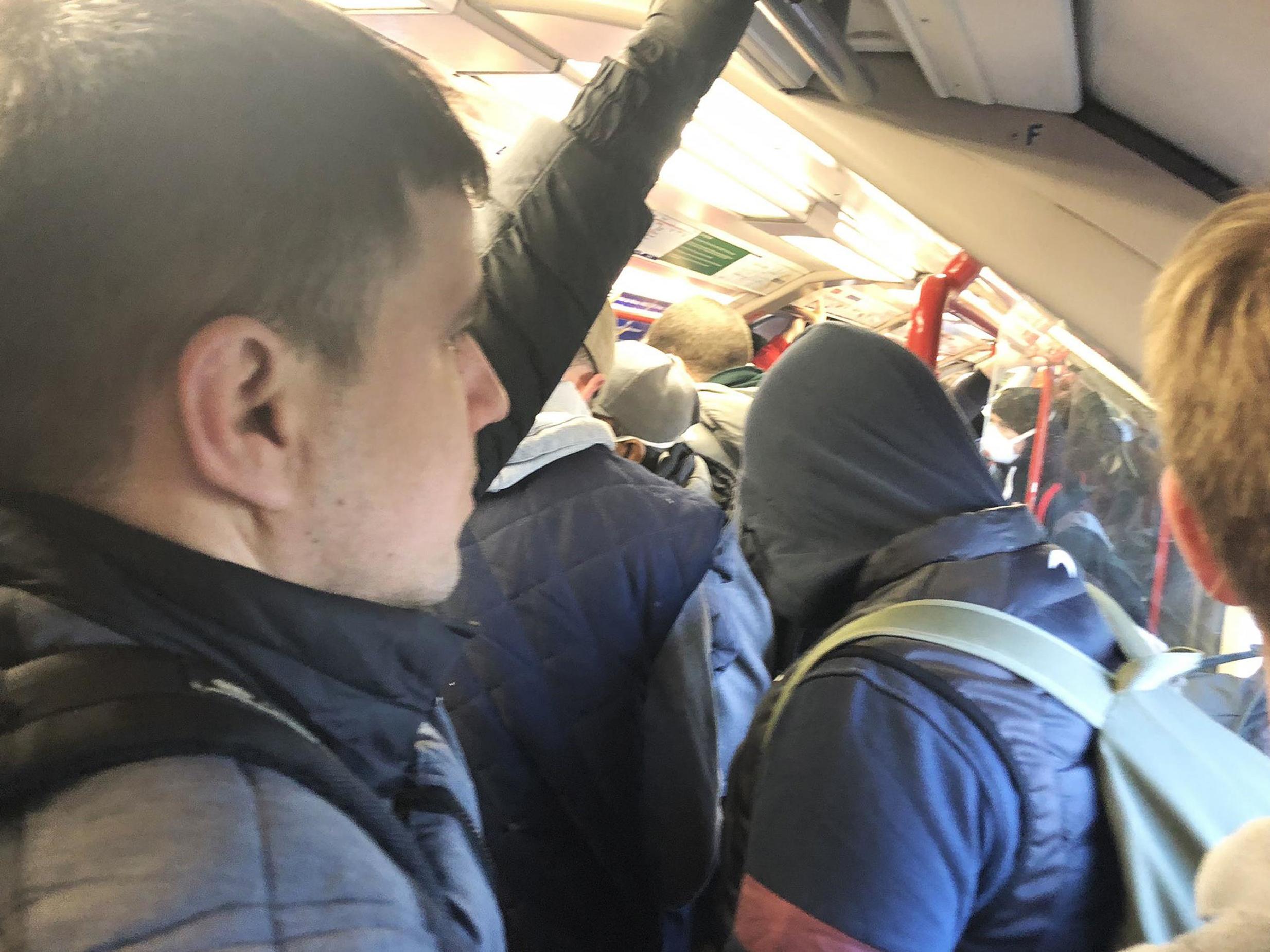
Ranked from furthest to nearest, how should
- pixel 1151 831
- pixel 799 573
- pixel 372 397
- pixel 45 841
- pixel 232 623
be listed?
pixel 799 573
pixel 1151 831
pixel 372 397
pixel 232 623
pixel 45 841

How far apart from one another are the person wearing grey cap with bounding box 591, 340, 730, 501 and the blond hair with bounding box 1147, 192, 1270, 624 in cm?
173

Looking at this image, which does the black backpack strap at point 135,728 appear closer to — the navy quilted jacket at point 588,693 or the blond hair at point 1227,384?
the blond hair at point 1227,384

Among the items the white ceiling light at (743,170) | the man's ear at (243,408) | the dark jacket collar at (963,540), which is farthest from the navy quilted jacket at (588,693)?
the white ceiling light at (743,170)

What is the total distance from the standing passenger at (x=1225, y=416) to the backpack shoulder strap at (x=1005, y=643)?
1.06ft

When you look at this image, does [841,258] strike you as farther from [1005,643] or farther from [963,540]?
[1005,643]

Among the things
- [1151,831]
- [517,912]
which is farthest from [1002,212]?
[517,912]

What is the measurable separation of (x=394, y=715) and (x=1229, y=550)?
0.74 metres

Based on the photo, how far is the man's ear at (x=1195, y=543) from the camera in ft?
2.45

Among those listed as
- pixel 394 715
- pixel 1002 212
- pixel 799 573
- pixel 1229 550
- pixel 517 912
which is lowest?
pixel 517 912

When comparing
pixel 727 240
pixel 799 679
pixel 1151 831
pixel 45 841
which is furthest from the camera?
pixel 727 240

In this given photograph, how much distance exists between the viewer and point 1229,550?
0.71 meters

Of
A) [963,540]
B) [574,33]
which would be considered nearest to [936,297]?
[574,33]

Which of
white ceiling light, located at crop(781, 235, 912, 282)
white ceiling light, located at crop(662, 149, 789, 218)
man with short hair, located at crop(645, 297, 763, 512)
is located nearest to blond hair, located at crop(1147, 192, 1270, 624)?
white ceiling light, located at crop(662, 149, 789, 218)

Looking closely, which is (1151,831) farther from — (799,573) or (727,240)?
(727,240)
